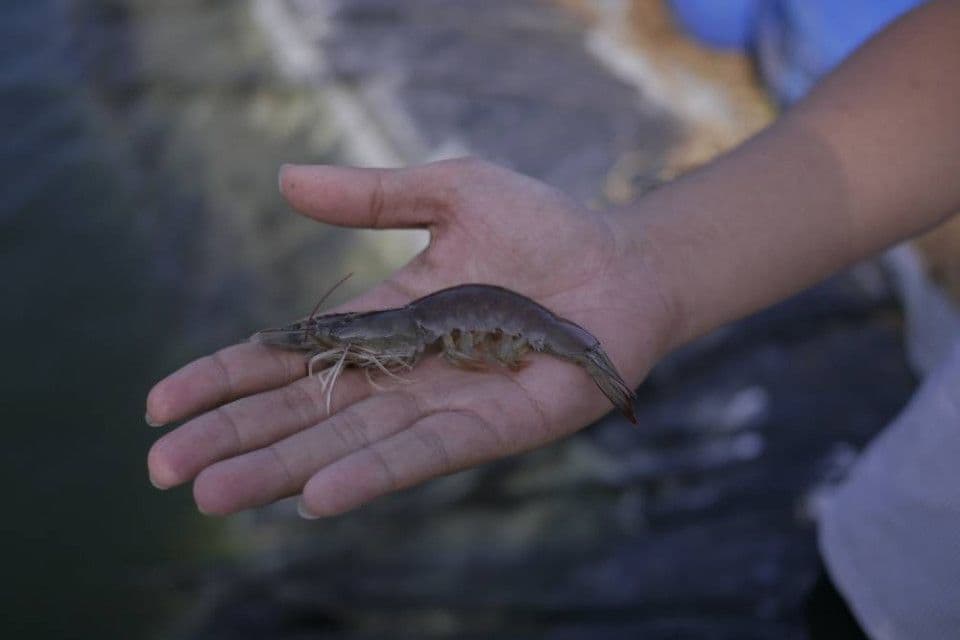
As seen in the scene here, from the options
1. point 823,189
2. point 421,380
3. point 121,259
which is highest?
point 121,259

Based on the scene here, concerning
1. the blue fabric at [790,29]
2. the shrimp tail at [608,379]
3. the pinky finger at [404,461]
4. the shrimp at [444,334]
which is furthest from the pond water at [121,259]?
the blue fabric at [790,29]

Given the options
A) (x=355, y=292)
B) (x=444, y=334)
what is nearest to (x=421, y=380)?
(x=444, y=334)

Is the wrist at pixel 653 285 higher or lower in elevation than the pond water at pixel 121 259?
lower

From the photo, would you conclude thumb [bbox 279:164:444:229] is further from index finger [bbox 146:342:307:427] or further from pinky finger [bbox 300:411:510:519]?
pinky finger [bbox 300:411:510:519]

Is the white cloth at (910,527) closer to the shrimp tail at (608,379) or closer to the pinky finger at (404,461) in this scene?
the shrimp tail at (608,379)

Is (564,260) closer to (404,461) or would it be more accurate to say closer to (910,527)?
(404,461)

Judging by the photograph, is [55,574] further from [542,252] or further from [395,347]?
[542,252]
